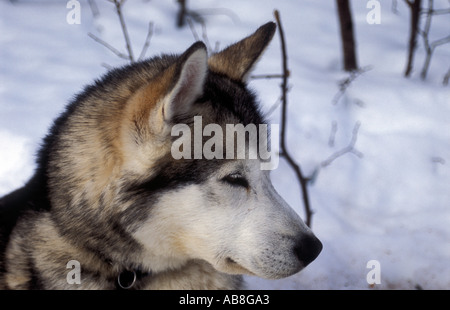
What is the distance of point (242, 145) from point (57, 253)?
101 centimetres

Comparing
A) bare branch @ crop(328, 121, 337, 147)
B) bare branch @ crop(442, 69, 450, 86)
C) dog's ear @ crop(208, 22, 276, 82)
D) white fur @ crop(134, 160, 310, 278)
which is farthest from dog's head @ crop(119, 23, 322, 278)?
bare branch @ crop(442, 69, 450, 86)

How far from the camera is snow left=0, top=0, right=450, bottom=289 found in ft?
12.3

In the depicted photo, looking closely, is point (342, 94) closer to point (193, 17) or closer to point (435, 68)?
point (435, 68)

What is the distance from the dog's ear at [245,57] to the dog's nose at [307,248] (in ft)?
2.99

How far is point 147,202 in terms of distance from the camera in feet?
Answer: 6.93

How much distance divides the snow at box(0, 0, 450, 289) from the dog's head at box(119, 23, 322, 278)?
4.12 ft

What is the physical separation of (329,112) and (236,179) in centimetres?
298

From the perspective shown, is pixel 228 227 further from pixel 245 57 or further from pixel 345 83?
pixel 345 83

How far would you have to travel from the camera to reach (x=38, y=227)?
7.93 ft

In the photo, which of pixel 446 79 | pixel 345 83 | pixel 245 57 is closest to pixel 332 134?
pixel 345 83

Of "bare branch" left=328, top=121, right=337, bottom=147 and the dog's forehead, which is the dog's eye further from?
"bare branch" left=328, top=121, right=337, bottom=147

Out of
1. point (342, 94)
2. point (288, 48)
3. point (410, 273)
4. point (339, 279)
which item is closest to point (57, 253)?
point (339, 279)

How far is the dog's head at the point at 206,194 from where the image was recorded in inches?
83.0

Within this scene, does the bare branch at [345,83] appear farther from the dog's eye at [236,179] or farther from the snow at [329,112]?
the dog's eye at [236,179]
